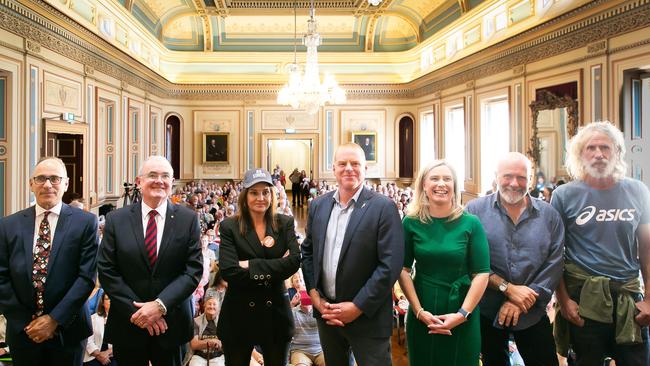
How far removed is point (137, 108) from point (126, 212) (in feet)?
35.5

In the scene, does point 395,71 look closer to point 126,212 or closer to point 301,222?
point 301,222

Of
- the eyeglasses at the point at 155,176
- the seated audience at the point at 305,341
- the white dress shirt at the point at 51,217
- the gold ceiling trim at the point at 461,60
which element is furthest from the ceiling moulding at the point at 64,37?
the seated audience at the point at 305,341

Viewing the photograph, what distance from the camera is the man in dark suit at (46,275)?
94.9 inches

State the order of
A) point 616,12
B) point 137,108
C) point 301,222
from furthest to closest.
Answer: point 137,108 < point 301,222 < point 616,12

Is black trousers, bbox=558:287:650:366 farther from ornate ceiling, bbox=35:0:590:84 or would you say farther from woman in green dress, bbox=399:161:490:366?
ornate ceiling, bbox=35:0:590:84

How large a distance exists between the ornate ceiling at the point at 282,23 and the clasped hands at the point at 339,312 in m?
10.9

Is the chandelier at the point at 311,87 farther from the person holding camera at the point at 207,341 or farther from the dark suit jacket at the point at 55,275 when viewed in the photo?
the dark suit jacket at the point at 55,275

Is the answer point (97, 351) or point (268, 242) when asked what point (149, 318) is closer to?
point (268, 242)

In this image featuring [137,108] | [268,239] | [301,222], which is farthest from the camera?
[137,108]

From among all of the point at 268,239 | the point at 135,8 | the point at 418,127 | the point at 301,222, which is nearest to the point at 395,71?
the point at 418,127

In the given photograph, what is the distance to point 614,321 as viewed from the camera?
2291 millimetres

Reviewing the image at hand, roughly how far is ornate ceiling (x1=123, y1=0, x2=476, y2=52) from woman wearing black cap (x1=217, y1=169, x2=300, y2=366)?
1065 cm

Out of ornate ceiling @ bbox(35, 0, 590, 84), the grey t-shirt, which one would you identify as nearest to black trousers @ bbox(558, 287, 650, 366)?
the grey t-shirt

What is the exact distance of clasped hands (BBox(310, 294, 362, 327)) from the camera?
223cm
